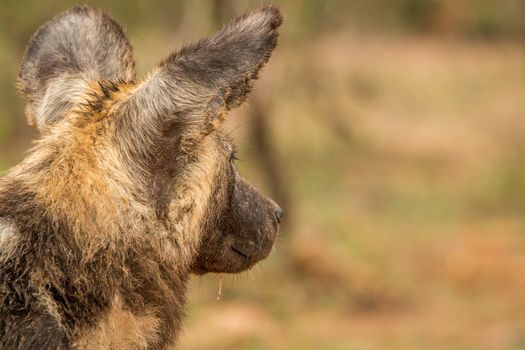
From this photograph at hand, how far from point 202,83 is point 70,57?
0.98 meters

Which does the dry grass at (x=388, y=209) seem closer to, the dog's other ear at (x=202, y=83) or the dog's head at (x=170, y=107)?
the dog's head at (x=170, y=107)

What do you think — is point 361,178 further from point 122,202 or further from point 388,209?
point 122,202

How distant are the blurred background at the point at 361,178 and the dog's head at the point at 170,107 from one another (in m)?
0.94

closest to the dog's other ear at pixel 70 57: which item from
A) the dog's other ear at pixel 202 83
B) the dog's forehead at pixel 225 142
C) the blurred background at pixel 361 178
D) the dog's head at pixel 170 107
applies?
the dog's head at pixel 170 107

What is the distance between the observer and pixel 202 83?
118 inches

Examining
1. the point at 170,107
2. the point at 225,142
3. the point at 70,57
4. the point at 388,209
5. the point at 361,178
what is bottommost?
the point at 361,178

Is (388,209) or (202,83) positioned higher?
(202,83)

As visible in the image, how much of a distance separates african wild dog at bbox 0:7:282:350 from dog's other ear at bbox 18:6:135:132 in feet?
1.08

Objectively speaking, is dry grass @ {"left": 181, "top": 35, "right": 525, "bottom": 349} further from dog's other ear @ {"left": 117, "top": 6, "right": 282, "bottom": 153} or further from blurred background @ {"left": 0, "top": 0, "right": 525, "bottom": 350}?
dog's other ear @ {"left": 117, "top": 6, "right": 282, "bottom": 153}

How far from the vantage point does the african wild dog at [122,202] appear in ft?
9.62

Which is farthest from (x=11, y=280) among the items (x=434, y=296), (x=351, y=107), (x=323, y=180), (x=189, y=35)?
(x=351, y=107)

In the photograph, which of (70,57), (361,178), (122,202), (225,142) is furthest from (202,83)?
(361,178)

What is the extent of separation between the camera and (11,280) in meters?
2.90

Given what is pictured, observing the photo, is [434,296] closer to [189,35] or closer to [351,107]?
[189,35]
